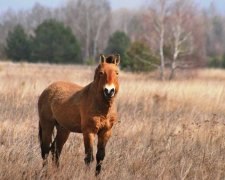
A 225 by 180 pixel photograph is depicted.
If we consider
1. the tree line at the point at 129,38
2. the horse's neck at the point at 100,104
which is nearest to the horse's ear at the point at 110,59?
the horse's neck at the point at 100,104

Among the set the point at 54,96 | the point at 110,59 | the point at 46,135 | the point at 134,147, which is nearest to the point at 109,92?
A: the point at 110,59

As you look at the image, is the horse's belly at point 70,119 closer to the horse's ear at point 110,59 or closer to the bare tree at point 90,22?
the horse's ear at point 110,59

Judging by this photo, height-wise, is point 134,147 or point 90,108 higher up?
point 90,108

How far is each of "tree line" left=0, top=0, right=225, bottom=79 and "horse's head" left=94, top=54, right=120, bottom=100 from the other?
21.0 meters

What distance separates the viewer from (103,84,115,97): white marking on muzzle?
174 inches

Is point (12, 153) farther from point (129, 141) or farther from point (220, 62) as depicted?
point (220, 62)

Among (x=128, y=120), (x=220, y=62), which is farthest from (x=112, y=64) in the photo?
(x=220, y=62)

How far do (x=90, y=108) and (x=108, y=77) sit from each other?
43 centimetres

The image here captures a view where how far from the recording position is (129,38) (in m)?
49.6

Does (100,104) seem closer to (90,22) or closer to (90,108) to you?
(90,108)

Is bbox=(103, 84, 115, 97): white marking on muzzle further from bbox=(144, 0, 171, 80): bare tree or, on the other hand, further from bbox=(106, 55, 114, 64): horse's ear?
bbox=(144, 0, 171, 80): bare tree

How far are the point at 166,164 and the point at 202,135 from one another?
1997 mm

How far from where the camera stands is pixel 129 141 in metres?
7.06

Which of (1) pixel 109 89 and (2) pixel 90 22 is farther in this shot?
(2) pixel 90 22
